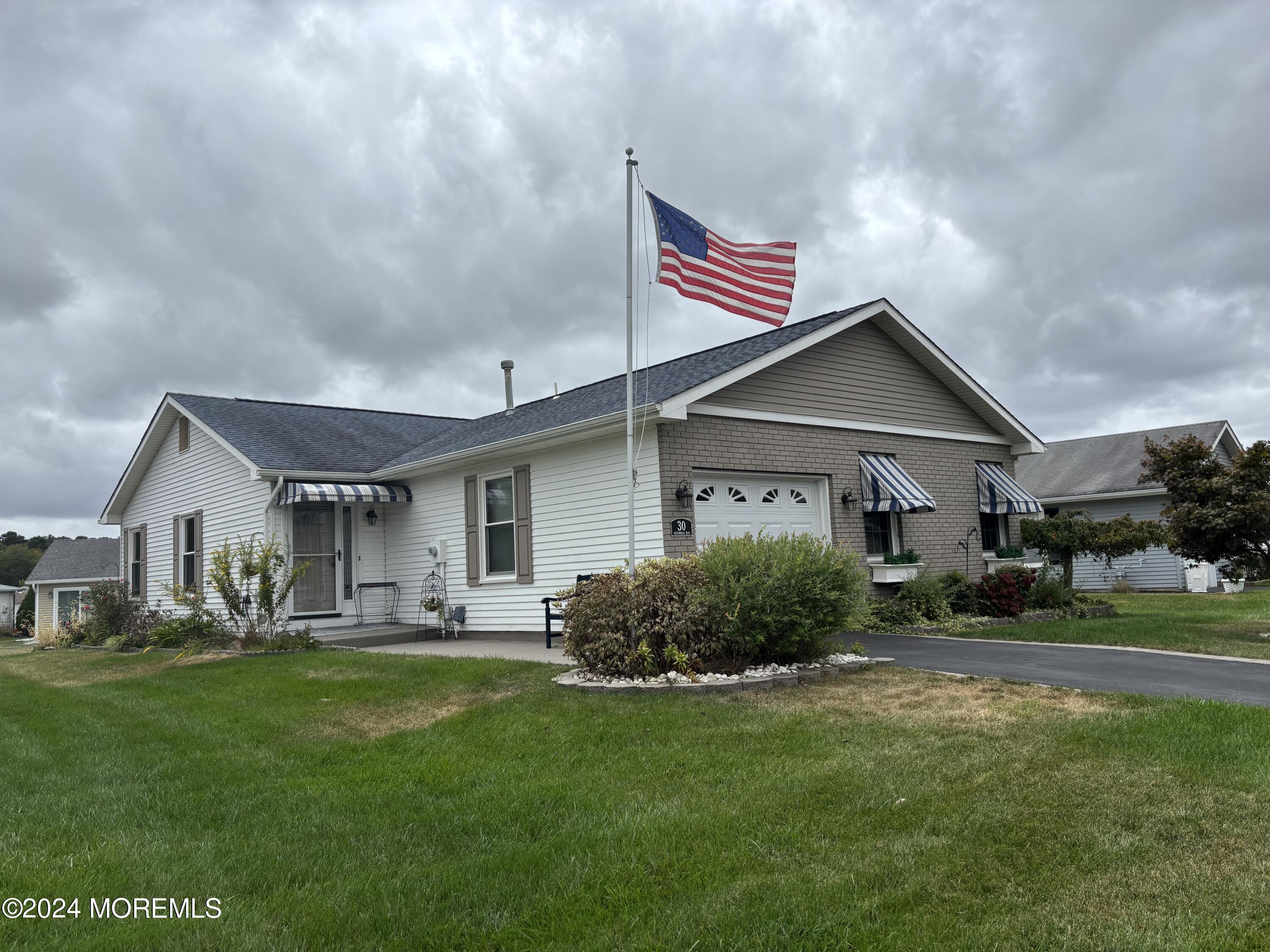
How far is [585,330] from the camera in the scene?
20125 millimetres

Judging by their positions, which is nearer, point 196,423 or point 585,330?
point 196,423

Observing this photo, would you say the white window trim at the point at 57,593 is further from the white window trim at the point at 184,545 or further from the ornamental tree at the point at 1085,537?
the ornamental tree at the point at 1085,537

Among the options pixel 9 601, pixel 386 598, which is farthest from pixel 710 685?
pixel 9 601

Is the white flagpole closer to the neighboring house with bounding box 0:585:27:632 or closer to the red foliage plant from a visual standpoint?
the red foliage plant

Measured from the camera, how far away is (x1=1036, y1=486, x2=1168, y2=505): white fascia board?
24.2 meters

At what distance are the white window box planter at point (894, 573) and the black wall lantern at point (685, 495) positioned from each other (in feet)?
12.0

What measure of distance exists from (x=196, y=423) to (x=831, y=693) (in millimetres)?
14270

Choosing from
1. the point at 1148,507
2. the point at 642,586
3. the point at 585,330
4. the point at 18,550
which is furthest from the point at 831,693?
the point at 18,550

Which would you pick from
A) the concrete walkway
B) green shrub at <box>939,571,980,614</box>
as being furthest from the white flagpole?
green shrub at <box>939,571,980,614</box>

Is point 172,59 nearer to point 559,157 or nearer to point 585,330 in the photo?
point 559,157

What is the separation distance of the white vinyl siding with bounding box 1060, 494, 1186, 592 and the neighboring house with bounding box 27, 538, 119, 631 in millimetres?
33438

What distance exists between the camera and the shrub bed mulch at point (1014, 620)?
12242mm

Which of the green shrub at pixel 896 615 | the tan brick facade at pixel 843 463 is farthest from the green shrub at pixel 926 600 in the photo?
the tan brick facade at pixel 843 463

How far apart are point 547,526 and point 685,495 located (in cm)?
252
